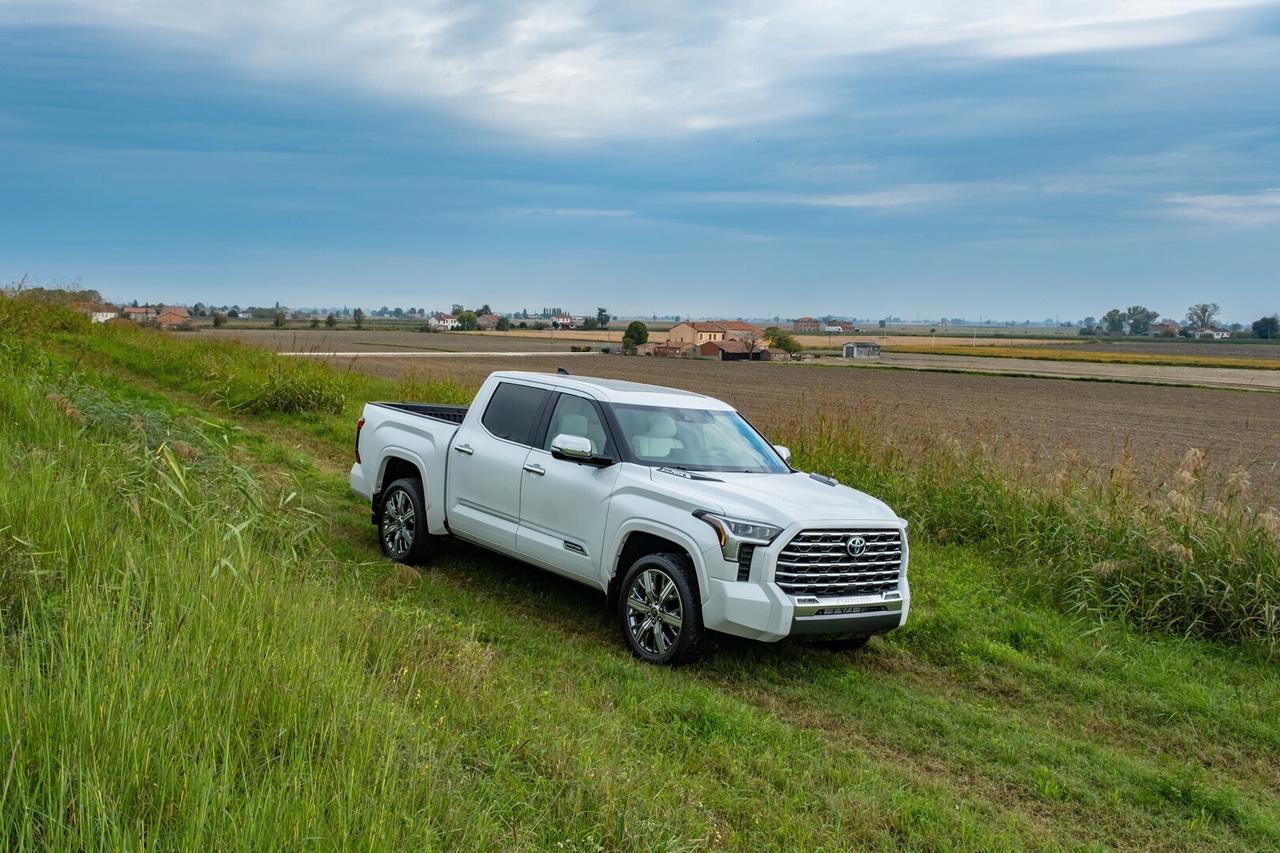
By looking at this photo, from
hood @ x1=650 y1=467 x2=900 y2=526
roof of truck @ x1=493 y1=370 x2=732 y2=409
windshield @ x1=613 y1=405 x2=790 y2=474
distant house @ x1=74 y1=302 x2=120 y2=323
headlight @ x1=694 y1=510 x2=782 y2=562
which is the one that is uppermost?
distant house @ x1=74 y1=302 x2=120 y2=323

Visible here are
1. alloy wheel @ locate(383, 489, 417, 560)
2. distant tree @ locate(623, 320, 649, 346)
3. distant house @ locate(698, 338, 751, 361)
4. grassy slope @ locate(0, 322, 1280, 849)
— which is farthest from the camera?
distant tree @ locate(623, 320, 649, 346)

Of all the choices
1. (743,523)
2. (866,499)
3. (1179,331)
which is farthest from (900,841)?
(1179,331)

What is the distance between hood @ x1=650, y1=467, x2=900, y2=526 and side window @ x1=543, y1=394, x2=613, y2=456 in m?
0.72

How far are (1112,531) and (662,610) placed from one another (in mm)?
5100

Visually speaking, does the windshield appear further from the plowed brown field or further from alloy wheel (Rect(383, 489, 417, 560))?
the plowed brown field

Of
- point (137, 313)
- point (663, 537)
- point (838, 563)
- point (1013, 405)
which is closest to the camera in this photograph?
point (838, 563)

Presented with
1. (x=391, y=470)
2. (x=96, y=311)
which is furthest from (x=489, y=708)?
(x=96, y=311)

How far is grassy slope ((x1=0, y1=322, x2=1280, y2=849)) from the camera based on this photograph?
10.5 feet

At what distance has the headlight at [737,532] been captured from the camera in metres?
6.71

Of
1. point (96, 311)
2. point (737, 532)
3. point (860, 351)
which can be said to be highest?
point (96, 311)

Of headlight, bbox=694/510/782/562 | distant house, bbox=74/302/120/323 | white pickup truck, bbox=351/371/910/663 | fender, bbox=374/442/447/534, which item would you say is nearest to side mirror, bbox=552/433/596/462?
white pickup truck, bbox=351/371/910/663

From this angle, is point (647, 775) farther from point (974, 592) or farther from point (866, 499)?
point (974, 592)

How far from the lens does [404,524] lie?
31.3 ft

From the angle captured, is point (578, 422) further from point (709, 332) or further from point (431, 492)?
point (709, 332)
